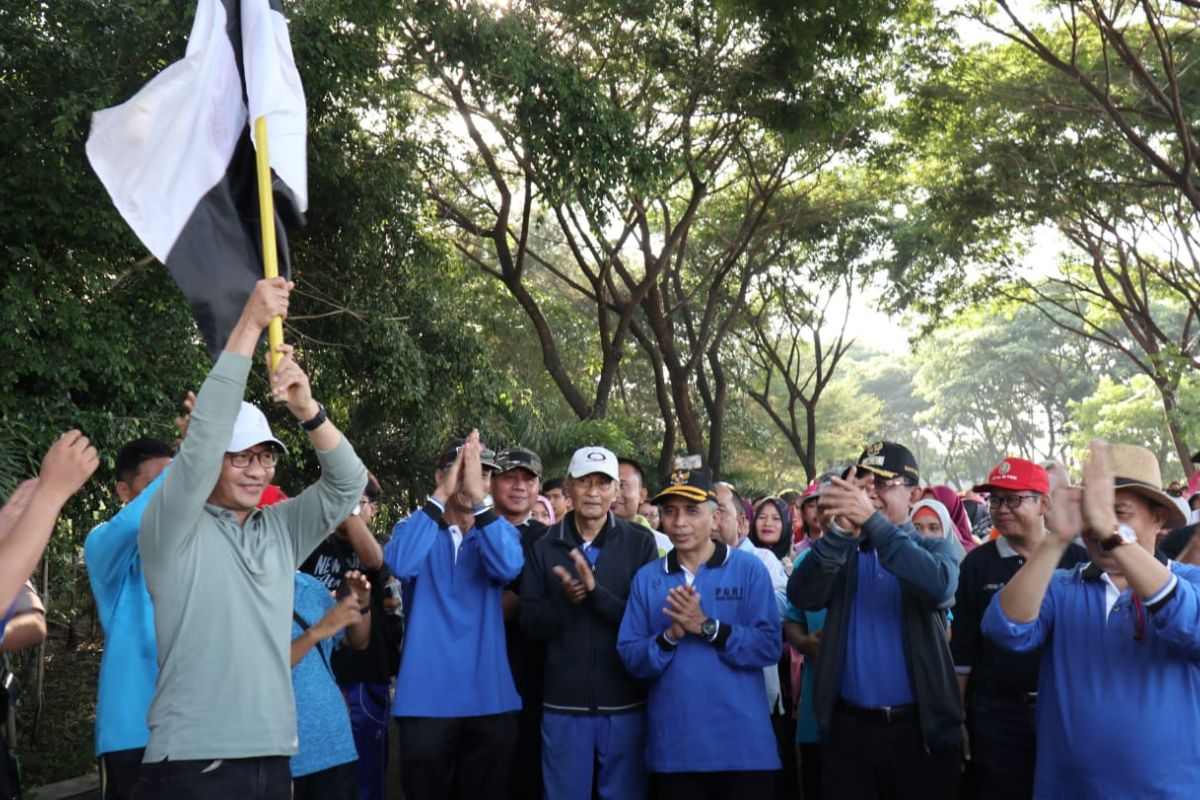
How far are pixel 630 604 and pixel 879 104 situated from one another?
1501 centimetres

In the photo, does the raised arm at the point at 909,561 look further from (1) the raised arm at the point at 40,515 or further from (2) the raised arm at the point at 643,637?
(1) the raised arm at the point at 40,515

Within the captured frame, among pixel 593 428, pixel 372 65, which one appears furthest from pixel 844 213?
pixel 372 65

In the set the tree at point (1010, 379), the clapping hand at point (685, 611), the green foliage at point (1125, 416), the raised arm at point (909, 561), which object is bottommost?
the clapping hand at point (685, 611)

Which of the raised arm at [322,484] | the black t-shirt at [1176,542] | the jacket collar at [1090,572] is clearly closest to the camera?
the raised arm at [322,484]

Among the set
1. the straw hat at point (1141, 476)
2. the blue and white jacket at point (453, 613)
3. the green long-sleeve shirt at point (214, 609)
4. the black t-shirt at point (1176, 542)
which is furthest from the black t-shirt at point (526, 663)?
the black t-shirt at point (1176, 542)

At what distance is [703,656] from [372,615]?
6.18 feet

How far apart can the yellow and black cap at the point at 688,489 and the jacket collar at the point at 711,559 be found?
0.23 metres

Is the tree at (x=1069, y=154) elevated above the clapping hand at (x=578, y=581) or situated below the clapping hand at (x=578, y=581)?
above

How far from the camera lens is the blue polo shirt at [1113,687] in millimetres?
3871

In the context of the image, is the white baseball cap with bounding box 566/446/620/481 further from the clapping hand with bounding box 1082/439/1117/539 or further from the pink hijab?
the clapping hand with bounding box 1082/439/1117/539

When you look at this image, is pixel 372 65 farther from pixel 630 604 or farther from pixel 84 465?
pixel 84 465

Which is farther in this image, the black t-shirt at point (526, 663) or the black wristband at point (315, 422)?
the black t-shirt at point (526, 663)

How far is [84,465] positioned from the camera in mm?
3281

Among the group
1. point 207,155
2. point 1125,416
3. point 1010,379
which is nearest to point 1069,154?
point 207,155
